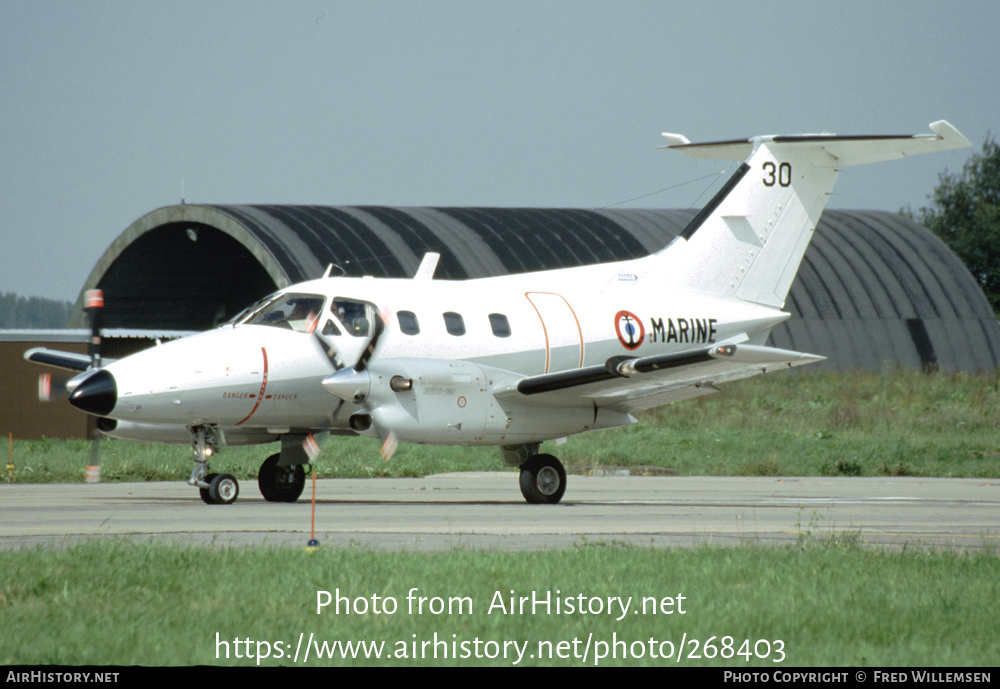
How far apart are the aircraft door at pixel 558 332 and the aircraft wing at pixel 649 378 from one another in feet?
2.64

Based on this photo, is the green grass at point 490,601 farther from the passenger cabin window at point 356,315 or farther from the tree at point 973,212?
the tree at point 973,212

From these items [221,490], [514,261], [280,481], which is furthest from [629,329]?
[514,261]

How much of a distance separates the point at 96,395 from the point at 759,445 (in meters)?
19.4

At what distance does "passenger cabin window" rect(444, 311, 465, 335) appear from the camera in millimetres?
17406

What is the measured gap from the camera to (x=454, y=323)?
57.4 ft

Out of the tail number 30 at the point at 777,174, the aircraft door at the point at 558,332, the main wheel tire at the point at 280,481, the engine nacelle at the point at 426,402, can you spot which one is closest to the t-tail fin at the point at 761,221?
the tail number 30 at the point at 777,174

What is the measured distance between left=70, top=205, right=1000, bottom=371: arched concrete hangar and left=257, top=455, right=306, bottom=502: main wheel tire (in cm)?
1849

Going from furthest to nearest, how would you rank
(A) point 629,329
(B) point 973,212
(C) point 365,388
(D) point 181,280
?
(B) point 973,212 → (D) point 181,280 → (A) point 629,329 → (C) point 365,388

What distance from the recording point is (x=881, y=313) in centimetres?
4559

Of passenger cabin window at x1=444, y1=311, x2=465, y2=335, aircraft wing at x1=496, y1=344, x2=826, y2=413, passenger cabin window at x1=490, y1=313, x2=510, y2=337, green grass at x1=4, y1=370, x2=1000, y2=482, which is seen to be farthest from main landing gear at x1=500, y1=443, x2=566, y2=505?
green grass at x1=4, y1=370, x2=1000, y2=482

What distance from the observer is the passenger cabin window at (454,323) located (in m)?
17.4

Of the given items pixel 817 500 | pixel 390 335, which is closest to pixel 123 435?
pixel 390 335

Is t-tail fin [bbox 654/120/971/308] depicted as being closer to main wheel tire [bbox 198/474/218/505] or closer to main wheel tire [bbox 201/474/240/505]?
main wheel tire [bbox 201/474/240/505]

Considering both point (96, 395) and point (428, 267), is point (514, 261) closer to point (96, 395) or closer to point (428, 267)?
point (428, 267)
